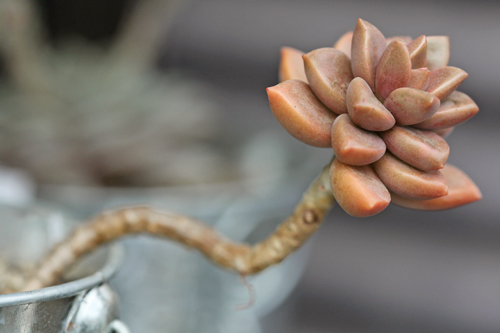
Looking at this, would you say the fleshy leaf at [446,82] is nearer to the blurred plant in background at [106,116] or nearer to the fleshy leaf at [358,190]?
the fleshy leaf at [358,190]

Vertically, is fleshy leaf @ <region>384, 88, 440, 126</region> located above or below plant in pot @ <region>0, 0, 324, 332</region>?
above

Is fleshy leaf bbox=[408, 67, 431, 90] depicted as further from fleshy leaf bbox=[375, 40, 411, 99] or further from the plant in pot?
the plant in pot

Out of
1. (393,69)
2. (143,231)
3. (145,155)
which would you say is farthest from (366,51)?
(145,155)

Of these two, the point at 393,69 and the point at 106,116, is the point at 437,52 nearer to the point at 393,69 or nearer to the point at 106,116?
the point at 393,69

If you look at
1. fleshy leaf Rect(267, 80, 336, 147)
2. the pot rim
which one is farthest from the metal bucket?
fleshy leaf Rect(267, 80, 336, 147)

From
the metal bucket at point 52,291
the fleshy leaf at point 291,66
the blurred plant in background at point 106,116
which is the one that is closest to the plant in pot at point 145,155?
the blurred plant in background at point 106,116

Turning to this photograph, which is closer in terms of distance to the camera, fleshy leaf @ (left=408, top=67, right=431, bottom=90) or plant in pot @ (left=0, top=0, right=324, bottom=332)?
fleshy leaf @ (left=408, top=67, right=431, bottom=90)

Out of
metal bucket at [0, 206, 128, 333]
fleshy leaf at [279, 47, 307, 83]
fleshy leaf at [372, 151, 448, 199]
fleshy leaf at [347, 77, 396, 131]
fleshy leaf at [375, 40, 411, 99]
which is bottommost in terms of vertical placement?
metal bucket at [0, 206, 128, 333]

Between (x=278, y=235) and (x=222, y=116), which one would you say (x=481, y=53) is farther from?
(x=278, y=235)
